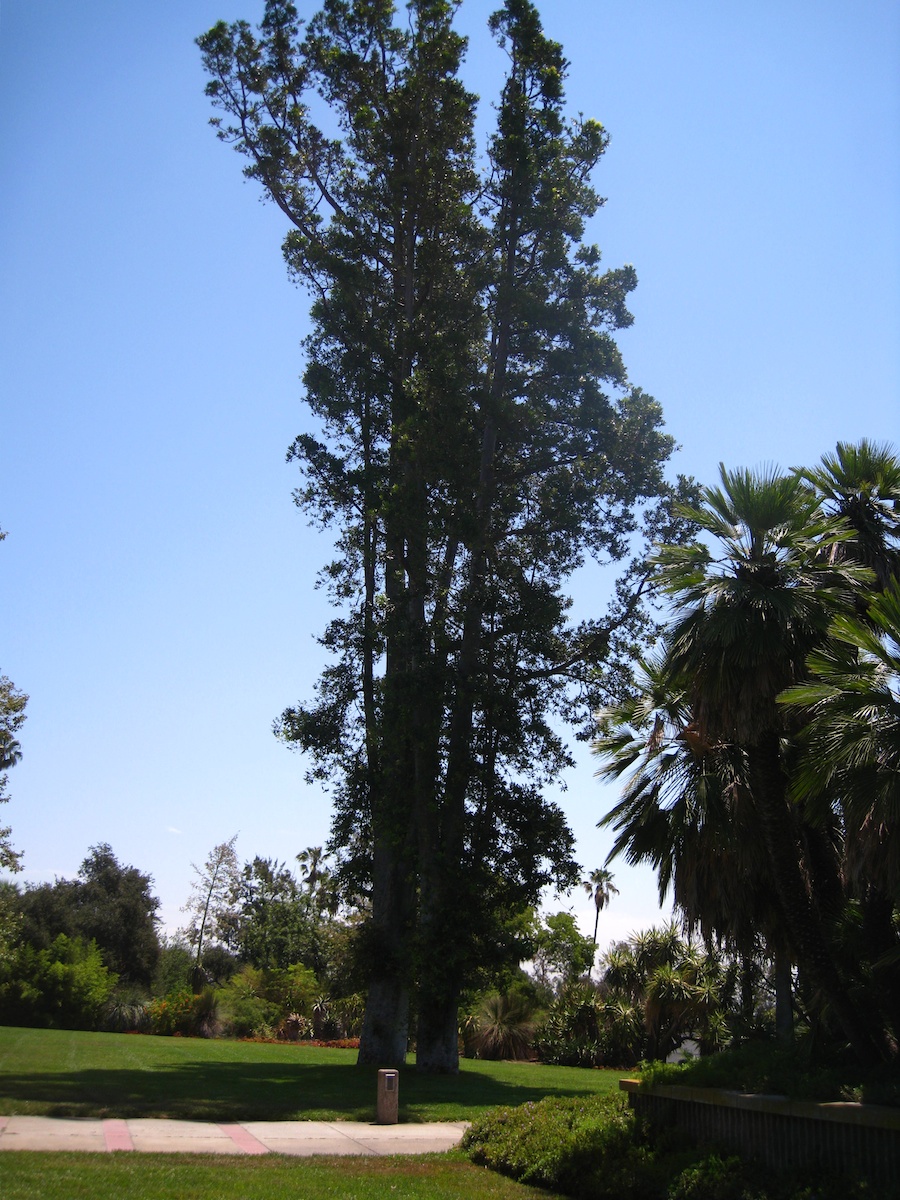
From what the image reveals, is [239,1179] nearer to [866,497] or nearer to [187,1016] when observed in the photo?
[866,497]

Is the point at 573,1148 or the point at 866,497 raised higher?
the point at 866,497

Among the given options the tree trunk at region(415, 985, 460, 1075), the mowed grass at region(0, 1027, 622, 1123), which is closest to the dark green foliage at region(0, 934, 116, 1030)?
the mowed grass at region(0, 1027, 622, 1123)

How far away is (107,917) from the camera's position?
5178cm

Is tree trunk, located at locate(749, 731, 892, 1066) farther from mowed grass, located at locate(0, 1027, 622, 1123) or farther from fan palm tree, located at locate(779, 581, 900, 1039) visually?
mowed grass, located at locate(0, 1027, 622, 1123)

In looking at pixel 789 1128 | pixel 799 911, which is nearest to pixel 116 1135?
pixel 789 1128

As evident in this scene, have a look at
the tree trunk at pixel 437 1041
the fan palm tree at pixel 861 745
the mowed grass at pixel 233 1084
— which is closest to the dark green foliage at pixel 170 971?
the mowed grass at pixel 233 1084

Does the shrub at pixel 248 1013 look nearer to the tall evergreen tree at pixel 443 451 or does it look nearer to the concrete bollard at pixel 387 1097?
the tall evergreen tree at pixel 443 451

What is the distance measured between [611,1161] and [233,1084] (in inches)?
375

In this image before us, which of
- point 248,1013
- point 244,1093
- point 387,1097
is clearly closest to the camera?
point 387,1097

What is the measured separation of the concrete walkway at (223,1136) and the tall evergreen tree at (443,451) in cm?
660

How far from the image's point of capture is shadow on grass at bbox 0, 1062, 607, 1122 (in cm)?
1430

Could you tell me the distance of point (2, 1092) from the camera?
15.0m

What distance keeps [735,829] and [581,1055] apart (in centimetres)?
2162

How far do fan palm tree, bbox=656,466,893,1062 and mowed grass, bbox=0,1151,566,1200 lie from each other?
393 centimetres
